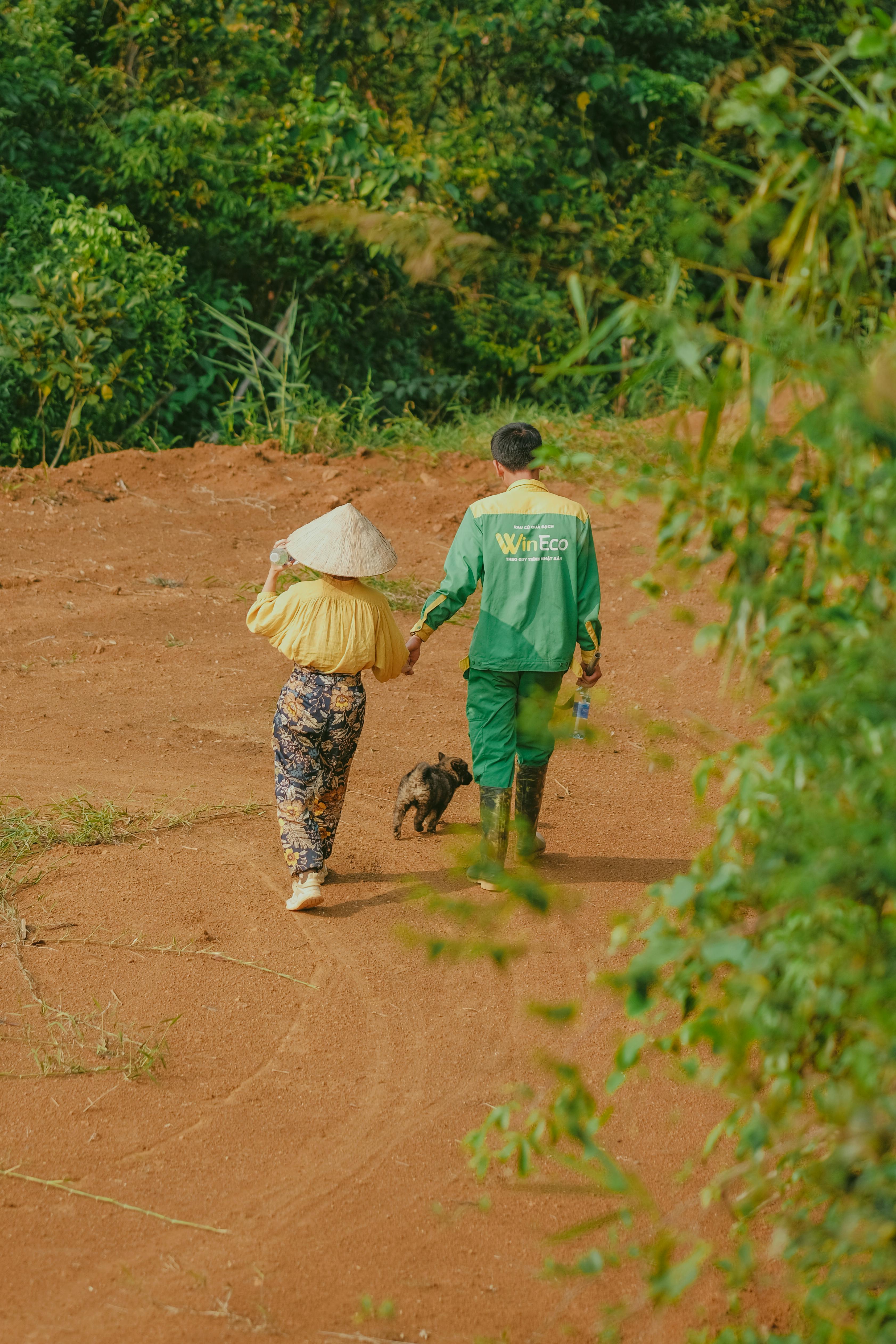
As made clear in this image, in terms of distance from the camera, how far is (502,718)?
5176 millimetres

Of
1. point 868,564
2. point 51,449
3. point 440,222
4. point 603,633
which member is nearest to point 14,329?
point 51,449

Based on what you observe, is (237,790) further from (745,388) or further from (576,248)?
(576,248)

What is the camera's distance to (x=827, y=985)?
1.77 meters

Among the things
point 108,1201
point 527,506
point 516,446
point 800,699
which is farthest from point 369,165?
point 800,699

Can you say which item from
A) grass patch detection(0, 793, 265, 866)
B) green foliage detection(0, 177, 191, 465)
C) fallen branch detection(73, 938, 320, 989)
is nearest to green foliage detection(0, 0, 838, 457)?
green foliage detection(0, 177, 191, 465)

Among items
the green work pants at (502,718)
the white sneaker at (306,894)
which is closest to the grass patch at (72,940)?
the white sneaker at (306,894)

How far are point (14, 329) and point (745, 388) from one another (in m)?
9.90

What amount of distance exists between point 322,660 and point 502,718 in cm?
85

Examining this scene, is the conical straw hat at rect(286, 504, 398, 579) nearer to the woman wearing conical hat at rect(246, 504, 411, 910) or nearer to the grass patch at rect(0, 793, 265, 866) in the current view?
the woman wearing conical hat at rect(246, 504, 411, 910)

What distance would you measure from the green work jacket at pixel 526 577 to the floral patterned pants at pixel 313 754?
0.49m

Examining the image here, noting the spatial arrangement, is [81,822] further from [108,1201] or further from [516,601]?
[108,1201]

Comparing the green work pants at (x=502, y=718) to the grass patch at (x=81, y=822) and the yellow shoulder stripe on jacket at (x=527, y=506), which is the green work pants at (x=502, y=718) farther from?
the grass patch at (x=81, y=822)

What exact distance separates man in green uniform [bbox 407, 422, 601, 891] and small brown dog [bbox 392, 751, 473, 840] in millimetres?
353

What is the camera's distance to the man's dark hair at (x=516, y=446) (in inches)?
200
